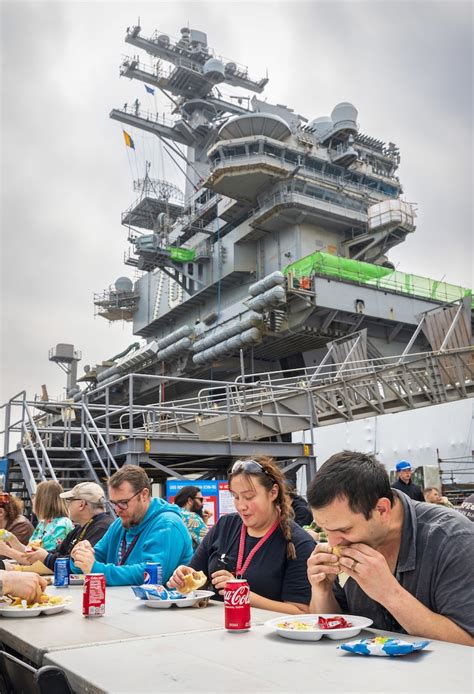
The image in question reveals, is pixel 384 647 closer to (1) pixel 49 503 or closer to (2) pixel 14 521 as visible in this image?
(1) pixel 49 503

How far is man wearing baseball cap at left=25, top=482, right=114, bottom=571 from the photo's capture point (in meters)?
5.42

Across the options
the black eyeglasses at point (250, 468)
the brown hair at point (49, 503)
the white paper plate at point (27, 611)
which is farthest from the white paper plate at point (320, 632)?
the brown hair at point (49, 503)

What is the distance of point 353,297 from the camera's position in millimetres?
28609

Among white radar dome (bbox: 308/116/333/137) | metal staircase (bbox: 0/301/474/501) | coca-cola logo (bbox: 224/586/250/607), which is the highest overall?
white radar dome (bbox: 308/116/333/137)

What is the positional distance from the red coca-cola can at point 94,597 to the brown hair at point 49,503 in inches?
148

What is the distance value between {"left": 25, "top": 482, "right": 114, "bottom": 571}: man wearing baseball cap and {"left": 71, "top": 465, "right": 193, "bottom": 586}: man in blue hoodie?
63cm

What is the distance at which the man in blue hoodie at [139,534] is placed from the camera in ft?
14.0

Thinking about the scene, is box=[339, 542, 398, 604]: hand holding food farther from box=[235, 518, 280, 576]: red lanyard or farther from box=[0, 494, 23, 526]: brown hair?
box=[0, 494, 23, 526]: brown hair

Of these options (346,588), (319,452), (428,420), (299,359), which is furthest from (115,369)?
(346,588)

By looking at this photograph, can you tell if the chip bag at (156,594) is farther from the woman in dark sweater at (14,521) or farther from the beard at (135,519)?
the woman in dark sweater at (14,521)

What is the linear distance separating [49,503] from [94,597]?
387 cm

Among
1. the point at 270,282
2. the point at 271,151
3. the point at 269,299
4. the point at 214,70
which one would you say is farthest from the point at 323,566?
the point at 214,70

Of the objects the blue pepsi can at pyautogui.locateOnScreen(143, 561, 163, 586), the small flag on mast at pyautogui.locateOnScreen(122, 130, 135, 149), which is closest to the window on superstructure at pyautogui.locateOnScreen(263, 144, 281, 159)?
the small flag on mast at pyautogui.locateOnScreen(122, 130, 135, 149)

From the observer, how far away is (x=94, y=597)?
10.3 feet
